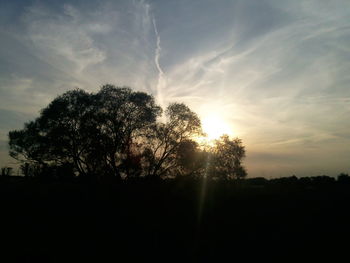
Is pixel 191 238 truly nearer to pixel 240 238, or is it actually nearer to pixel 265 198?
pixel 240 238

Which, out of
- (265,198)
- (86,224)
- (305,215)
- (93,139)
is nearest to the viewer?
(86,224)

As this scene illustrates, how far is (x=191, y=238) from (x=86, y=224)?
24.5 ft

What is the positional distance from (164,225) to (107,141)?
20.1 m

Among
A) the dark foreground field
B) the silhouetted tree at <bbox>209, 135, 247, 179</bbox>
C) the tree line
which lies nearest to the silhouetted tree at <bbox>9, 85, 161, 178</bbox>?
the tree line

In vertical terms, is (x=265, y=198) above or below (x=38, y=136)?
below

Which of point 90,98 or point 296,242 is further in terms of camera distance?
point 90,98

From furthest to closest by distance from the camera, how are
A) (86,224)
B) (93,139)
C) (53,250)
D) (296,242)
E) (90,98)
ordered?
(90,98), (93,139), (86,224), (296,242), (53,250)

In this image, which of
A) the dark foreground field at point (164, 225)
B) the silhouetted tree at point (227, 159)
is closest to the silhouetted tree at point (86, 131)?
the dark foreground field at point (164, 225)

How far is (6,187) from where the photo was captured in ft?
88.2

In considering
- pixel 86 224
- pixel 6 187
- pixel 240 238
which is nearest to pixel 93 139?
pixel 6 187

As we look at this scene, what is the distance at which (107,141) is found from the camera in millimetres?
35219

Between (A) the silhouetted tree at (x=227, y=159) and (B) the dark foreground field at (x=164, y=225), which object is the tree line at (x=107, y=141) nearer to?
(A) the silhouetted tree at (x=227, y=159)

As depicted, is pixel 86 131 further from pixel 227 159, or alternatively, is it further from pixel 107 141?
pixel 227 159

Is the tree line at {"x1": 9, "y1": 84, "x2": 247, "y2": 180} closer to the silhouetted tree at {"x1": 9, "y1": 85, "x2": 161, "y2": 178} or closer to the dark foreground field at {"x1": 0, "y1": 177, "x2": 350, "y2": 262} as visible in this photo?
the silhouetted tree at {"x1": 9, "y1": 85, "x2": 161, "y2": 178}
